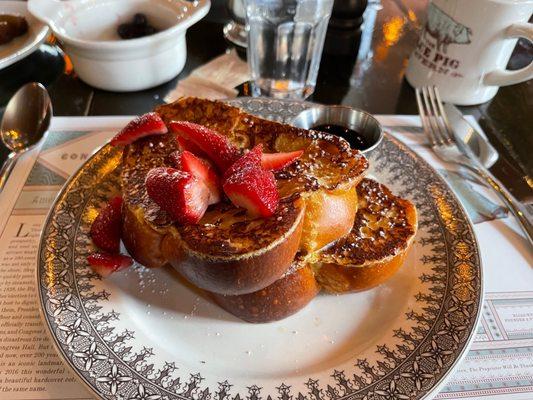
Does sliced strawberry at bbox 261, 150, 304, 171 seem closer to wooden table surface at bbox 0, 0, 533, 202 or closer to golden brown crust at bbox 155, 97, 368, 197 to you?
golden brown crust at bbox 155, 97, 368, 197

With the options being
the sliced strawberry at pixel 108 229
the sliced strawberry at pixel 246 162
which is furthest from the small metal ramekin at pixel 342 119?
the sliced strawberry at pixel 108 229

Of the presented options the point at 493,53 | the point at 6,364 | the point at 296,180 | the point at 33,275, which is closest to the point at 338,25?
the point at 493,53

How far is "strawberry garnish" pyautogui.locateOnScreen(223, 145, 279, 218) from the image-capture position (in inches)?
37.2

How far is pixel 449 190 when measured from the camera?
4.20ft

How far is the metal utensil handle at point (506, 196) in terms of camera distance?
1272 millimetres

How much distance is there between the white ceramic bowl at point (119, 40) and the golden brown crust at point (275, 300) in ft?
3.37

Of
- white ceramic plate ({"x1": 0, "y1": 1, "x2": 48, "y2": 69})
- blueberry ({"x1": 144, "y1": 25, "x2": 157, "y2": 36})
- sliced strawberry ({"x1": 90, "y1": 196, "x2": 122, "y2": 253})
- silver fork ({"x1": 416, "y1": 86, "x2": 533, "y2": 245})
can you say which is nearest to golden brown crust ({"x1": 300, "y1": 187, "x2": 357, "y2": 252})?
sliced strawberry ({"x1": 90, "y1": 196, "x2": 122, "y2": 253})

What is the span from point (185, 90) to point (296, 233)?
1.07 metres

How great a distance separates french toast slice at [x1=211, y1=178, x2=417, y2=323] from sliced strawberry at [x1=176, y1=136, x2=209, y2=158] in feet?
1.17

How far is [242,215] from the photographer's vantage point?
102 centimetres

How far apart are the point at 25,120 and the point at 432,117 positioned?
1457mm

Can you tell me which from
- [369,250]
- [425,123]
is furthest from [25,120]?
[425,123]

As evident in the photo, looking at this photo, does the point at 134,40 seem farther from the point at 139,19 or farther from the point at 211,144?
the point at 211,144

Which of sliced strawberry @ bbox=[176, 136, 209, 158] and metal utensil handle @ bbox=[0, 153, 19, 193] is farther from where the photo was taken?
metal utensil handle @ bbox=[0, 153, 19, 193]
